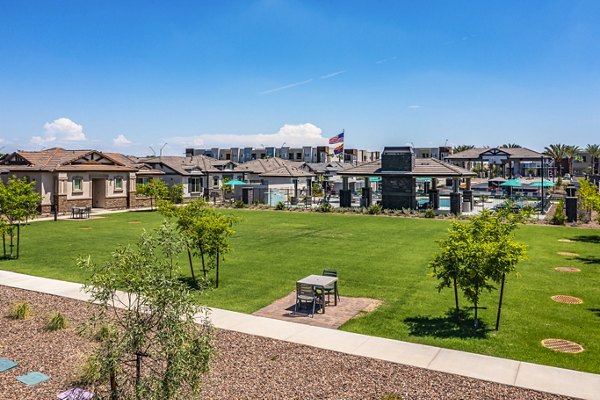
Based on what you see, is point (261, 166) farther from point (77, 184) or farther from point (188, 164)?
point (77, 184)

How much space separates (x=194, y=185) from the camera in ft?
194

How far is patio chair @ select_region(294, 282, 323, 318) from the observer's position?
13.9 metres

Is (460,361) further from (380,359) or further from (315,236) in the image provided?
(315,236)

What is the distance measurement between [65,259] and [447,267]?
17490 millimetres

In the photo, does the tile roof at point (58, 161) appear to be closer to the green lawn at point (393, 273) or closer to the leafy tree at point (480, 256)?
the green lawn at point (393, 273)

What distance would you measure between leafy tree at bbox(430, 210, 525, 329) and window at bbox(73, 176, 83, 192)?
40.5 meters

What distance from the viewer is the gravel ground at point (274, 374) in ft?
29.6

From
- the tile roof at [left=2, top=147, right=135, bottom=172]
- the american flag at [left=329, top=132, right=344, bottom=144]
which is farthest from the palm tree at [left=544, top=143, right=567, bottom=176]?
the tile roof at [left=2, top=147, right=135, bottom=172]

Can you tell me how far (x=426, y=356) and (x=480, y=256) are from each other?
9.77ft

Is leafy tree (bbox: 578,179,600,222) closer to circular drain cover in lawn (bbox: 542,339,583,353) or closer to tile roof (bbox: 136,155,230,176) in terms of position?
circular drain cover in lawn (bbox: 542,339,583,353)

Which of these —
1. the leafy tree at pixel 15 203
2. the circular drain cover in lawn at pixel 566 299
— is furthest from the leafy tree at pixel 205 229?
the circular drain cover in lawn at pixel 566 299

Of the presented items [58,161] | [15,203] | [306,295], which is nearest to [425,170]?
[306,295]

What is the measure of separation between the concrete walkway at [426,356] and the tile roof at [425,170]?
107 feet

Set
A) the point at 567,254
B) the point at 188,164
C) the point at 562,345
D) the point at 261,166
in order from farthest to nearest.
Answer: the point at 261,166 < the point at 188,164 < the point at 567,254 < the point at 562,345
